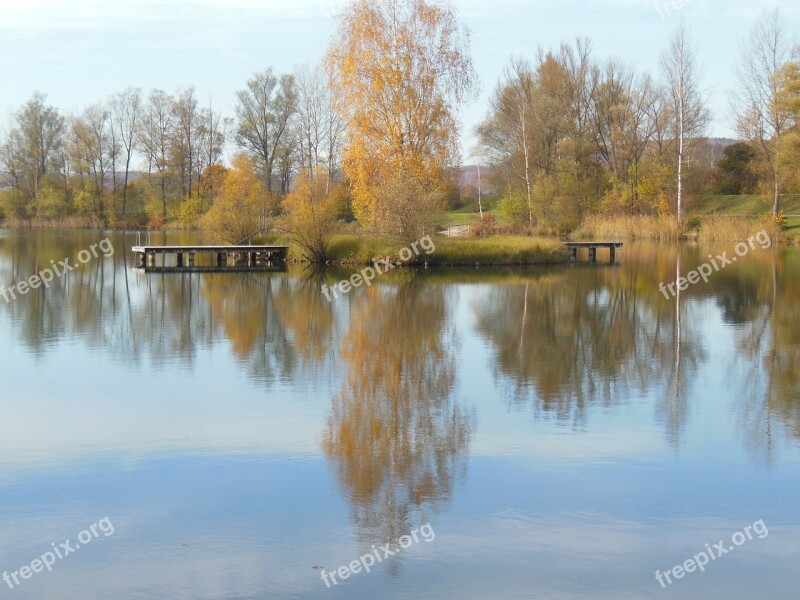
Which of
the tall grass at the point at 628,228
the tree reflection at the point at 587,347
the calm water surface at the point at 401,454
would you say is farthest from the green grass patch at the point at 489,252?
the tall grass at the point at 628,228

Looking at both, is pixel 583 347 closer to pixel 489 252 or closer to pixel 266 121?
pixel 489 252

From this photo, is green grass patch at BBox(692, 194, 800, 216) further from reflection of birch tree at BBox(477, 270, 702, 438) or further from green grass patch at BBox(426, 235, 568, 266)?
reflection of birch tree at BBox(477, 270, 702, 438)

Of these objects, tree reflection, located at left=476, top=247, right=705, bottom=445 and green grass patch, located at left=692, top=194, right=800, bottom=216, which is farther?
green grass patch, located at left=692, top=194, right=800, bottom=216

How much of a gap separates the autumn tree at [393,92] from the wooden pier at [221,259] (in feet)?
12.6

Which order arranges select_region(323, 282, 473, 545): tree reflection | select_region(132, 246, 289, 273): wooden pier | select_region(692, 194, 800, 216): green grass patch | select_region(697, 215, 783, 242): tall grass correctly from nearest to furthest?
select_region(323, 282, 473, 545): tree reflection, select_region(132, 246, 289, 273): wooden pier, select_region(697, 215, 783, 242): tall grass, select_region(692, 194, 800, 216): green grass patch

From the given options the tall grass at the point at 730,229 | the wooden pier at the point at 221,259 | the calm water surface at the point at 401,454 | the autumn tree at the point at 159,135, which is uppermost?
the autumn tree at the point at 159,135

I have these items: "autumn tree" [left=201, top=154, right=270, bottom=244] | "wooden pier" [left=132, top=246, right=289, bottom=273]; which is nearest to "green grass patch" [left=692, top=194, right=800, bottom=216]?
"autumn tree" [left=201, top=154, right=270, bottom=244]

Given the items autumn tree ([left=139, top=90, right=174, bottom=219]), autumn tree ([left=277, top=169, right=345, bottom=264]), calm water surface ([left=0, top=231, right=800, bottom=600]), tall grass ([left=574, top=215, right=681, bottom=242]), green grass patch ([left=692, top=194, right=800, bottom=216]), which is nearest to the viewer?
calm water surface ([left=0, top=231, right=800, bottom=600])

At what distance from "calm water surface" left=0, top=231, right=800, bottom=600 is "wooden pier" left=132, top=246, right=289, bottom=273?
590 inches

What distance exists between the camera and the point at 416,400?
1016cm

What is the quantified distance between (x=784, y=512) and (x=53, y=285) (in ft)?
69.0

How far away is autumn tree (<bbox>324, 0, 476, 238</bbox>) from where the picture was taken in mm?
33438

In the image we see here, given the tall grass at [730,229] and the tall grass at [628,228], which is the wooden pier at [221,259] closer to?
the tall grass at [628,228]

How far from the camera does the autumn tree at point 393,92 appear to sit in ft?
110
